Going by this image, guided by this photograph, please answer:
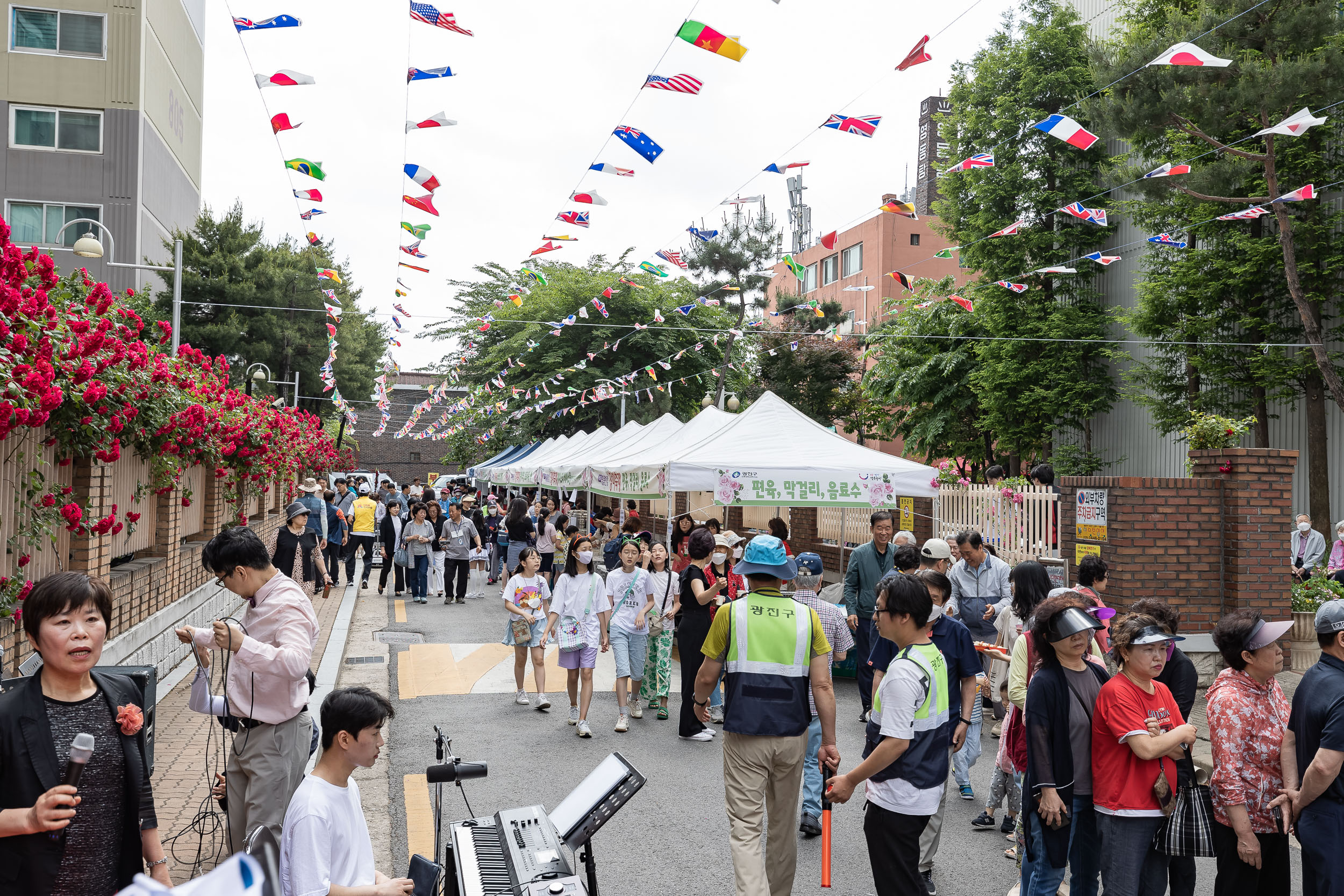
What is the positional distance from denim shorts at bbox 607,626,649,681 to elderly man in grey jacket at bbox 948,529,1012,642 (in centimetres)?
278

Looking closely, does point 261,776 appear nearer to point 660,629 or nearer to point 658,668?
point 660,629

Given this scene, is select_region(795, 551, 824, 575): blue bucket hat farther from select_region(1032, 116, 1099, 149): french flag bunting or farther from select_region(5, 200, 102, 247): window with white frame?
select_region(5, 200, 102, 247): window with white frame

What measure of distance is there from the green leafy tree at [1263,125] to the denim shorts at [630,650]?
1142 centimetres

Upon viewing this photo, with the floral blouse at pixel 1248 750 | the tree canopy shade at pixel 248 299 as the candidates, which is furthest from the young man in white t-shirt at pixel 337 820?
the tree canopy shade at pixel 248 299

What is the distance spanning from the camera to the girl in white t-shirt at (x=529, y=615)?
950cm

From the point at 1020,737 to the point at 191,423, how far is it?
7.30 m

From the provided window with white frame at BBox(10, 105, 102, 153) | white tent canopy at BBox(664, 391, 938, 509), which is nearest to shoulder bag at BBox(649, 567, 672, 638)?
white tent canopy at BBox(664, 391, 938, 509)

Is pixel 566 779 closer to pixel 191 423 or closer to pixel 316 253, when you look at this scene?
pixel 191 423

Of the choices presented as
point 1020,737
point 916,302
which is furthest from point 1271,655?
point 916,302

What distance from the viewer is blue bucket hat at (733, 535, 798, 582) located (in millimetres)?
5000

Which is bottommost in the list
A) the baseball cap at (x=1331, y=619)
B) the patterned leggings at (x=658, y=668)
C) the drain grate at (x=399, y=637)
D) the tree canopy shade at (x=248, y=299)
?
the drain grate at (x=399, y=637)

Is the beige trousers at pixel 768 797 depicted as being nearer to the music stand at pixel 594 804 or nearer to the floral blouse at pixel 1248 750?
the music stand at pixel 594 804

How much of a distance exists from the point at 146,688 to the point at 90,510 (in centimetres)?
411

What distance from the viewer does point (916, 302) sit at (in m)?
27.6
